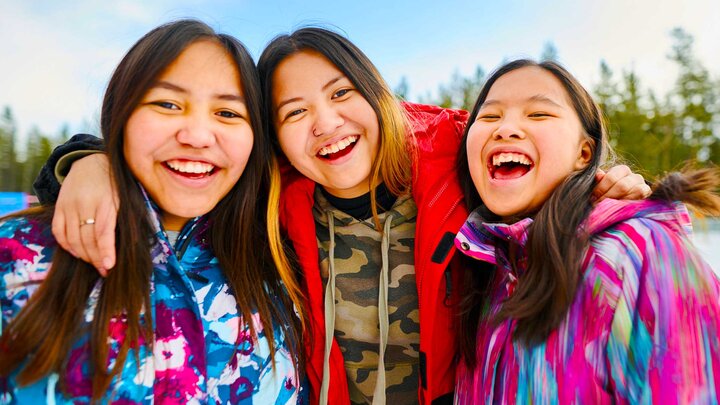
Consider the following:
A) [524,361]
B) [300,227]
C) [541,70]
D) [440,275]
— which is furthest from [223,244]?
[541,70]

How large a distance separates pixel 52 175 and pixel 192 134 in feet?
2.09

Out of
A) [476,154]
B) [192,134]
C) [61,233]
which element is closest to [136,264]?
[61,233]

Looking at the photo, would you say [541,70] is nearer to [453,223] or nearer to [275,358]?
[453,223]

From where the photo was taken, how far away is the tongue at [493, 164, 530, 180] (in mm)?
1989

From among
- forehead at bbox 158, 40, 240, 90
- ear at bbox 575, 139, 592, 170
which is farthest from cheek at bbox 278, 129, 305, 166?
ear at bbox 575, 139, 592, 170

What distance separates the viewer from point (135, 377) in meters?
1.64

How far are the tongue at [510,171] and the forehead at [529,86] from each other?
318 millimetres

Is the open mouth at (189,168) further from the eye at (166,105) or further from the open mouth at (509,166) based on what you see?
the open mouth at (509,166)

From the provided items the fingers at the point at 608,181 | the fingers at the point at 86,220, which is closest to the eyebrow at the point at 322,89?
the fingers at the point at 86,220

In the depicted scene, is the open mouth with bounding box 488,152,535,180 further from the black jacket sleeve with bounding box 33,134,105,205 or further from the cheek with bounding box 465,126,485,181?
the black jacket sleeve with bounding box 33,134,105,205

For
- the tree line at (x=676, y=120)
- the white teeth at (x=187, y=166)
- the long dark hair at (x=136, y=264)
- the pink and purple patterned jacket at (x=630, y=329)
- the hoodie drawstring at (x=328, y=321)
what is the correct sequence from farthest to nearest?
the tree line at (x=676, y=120)
the hoodie drawstring at (x=328, y=321)
the white teeth at (x=187, y=166)
the long dark hair at (x=136, y=264)
the pink and purple patterned jacket at (x=630, y=329)

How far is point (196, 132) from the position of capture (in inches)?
72.4

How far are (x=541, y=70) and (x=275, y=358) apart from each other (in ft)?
5.87

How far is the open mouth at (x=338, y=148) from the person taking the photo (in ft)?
7.32
